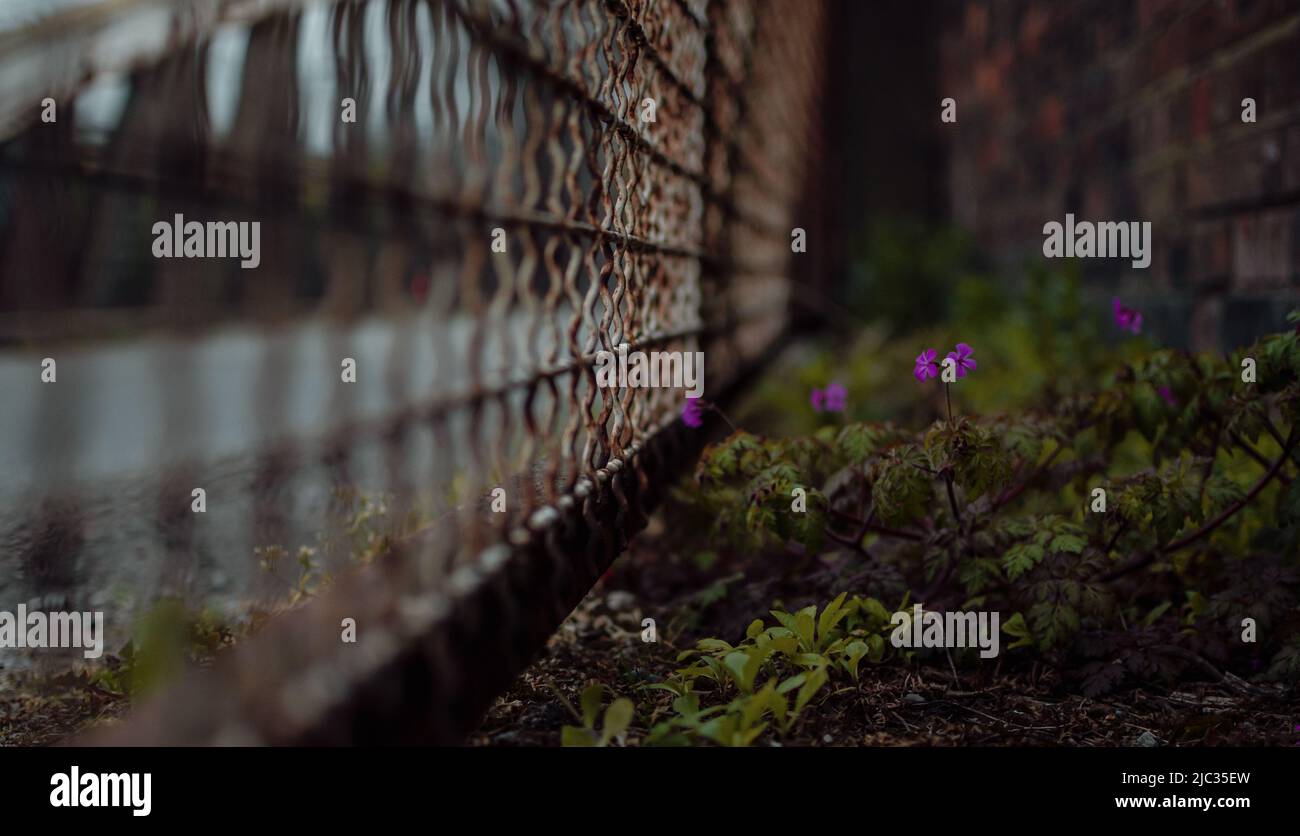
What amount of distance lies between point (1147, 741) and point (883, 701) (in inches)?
14.3

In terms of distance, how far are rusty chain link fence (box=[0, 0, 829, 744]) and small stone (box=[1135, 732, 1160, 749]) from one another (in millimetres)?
793

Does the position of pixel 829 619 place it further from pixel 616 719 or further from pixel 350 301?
pixel 350 301

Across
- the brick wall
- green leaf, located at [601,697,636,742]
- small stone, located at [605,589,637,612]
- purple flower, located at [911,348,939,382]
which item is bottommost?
small stone, located at [605,589,637,612]

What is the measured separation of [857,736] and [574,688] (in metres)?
0.43

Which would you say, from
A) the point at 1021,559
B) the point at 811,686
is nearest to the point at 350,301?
the point at 811,686

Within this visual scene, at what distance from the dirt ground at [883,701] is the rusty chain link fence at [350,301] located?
0.21 metres

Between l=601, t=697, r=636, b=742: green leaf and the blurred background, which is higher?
the blurred background

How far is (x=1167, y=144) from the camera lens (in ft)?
13.2

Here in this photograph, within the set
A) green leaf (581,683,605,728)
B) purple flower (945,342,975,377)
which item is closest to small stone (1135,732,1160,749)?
purple flower (945,342,975,377)

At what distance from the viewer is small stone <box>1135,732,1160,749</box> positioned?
160 centimetres

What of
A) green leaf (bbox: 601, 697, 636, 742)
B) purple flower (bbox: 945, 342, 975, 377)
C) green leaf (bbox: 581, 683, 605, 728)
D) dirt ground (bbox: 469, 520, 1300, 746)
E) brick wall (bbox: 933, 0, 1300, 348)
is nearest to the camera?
green leaf (bbox: 601, 697, 636, 742)

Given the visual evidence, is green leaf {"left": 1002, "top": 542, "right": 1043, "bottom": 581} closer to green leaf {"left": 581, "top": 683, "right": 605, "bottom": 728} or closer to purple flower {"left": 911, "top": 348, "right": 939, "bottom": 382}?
purple flower {"left": 911, "top": 348, "right": 939, "bottom": 382}
